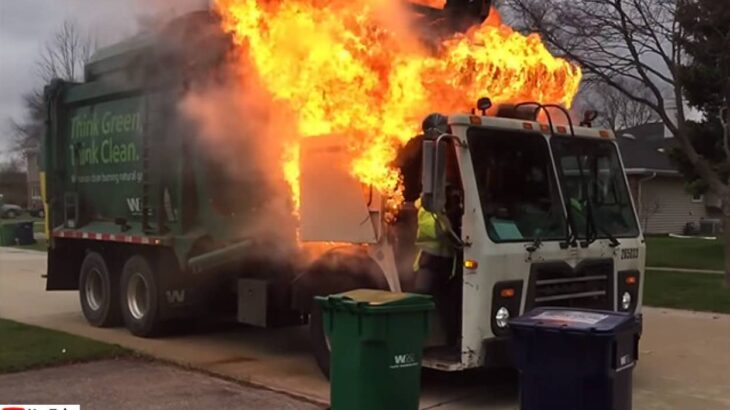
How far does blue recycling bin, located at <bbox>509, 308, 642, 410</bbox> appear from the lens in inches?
191

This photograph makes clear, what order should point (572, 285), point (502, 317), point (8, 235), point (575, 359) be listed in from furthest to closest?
point (8, 235) → point (572, 285) → point (502, 317) → point (575, 359)

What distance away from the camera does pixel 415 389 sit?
229 inches

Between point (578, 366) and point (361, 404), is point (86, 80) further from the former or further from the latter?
point (578, 366)

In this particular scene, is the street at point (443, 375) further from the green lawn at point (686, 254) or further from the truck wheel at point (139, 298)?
the green lawn at point (686, 254)

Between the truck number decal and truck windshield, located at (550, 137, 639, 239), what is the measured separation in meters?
0.14

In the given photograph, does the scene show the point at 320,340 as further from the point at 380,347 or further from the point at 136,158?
the point at 136,158

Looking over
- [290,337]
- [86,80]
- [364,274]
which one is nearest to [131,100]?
[86,80]

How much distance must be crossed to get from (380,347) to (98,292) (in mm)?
6904

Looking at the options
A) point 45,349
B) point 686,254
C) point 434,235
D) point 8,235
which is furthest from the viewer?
point 8,235

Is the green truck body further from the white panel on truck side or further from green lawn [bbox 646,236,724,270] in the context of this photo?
green lawn [bbox 646,236,724,270]

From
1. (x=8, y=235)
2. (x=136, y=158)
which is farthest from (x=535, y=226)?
(x=8, y=235)

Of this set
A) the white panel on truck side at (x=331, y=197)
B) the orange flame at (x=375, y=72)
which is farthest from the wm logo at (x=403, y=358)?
the orange flame at (x=375, y=72)

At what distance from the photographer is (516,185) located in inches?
280

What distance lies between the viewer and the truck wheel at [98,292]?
11062 mm
